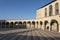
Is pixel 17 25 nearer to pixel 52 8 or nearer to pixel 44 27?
pixel 44 27

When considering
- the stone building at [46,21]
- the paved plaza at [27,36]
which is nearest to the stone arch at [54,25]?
the stone building at [46,21]

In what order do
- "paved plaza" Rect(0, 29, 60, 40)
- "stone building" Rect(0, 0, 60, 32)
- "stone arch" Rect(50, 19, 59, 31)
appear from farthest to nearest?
"stone arch" Rect(50, 19, 59, 31) < "stone building" Rect(0, 0, 60, 32) < "paved plaza" Rect(0, 29, 60, 40)

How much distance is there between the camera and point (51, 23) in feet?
178

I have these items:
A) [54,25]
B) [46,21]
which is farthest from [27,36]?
[46,21]

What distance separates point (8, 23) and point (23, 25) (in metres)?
10.4

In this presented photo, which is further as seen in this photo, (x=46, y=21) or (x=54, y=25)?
(x=46, y=21)

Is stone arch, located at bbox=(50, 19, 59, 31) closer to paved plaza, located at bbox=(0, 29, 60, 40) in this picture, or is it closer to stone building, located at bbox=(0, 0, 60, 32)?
stone building, located at bbox=(0, 0, 60, 32)

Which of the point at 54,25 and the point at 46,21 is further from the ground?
the point at 46,21

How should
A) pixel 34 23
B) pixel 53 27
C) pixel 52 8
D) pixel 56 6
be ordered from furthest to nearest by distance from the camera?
pixel 34 23 → pixel 53 27 → pixel 52 8 → pixel 56 6

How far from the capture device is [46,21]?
60.4 meters

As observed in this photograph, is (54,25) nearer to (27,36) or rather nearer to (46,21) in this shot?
(46,21)

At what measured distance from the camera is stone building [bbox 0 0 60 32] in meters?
49.1

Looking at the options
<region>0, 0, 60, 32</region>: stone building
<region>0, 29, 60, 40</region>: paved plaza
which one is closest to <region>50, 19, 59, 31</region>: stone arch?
<region>0, 0, 60, 32</region>: stone building

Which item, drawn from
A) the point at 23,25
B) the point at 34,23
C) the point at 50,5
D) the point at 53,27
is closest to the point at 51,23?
the point at 53,27
